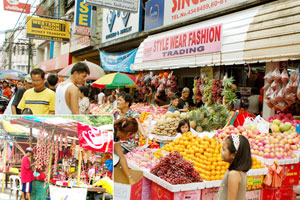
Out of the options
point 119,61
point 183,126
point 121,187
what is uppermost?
point 119,61

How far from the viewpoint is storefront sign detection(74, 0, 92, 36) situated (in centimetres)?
1586

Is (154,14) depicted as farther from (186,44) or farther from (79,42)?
(79,42)

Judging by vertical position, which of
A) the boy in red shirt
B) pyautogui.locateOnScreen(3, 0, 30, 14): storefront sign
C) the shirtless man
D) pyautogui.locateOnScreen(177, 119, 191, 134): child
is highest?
pyautogui.locateOnScreen(3, 0, 30, 14): storefront sign

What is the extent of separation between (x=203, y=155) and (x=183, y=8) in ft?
20.9

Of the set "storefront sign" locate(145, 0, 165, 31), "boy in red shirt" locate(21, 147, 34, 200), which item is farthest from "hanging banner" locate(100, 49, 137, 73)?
"boy in red shirt" locate(21, 147, 34, 200)

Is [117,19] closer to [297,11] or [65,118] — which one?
[297,11]

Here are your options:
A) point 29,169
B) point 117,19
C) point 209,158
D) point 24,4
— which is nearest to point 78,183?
point 29,169

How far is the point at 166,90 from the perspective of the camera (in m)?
9.86

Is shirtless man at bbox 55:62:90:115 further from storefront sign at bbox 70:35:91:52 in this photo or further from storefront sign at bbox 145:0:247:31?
storefront sign at bbox 70:35:91:52

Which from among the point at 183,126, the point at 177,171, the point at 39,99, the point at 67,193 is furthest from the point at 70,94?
the point at 183,126

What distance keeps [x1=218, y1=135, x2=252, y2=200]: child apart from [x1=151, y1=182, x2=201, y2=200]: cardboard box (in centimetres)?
80

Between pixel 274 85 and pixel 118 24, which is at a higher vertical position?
pixel 118 24

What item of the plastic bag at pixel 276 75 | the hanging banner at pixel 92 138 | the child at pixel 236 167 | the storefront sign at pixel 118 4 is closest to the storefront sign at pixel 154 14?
the storefront sign at pixel 118 4

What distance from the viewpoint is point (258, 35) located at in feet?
21.8
